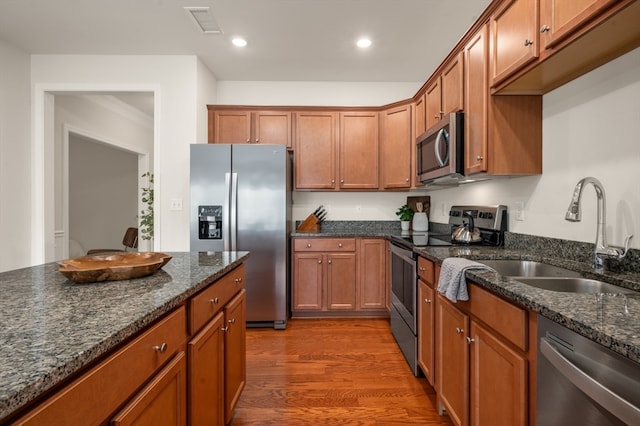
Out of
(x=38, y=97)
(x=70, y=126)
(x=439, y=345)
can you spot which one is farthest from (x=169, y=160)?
(x=439, y=345)

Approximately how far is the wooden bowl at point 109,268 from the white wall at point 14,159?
98.7 inches

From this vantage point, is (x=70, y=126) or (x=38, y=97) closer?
(x=38, y=97)

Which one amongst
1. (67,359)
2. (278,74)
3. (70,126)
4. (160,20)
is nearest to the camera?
(67,359)

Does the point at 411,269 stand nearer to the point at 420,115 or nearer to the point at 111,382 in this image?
the point at 420,115

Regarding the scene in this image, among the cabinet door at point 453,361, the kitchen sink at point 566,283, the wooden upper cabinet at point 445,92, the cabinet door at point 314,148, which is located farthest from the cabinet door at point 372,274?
the kitchen sink at point 566,283

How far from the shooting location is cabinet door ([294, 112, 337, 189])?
3.62m

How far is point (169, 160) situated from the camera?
128 inches

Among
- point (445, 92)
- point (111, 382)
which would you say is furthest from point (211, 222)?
point (111, 382)

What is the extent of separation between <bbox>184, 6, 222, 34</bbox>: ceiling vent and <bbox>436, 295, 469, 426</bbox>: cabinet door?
8.73ft

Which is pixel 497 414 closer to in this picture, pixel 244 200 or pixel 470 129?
pixel 470 129

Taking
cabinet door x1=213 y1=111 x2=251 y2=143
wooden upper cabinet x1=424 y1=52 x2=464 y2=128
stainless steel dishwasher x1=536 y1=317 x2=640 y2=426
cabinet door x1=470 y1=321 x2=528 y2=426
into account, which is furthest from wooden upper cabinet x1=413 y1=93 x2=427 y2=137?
stainless steel dishwasher x1=536 y1=317 x2=640 y2=426

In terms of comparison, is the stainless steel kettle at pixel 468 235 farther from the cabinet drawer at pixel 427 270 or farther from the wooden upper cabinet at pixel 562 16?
the wooden upper cabinet at pixel 562 16

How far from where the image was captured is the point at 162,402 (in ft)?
3.07

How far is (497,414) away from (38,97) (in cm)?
445
